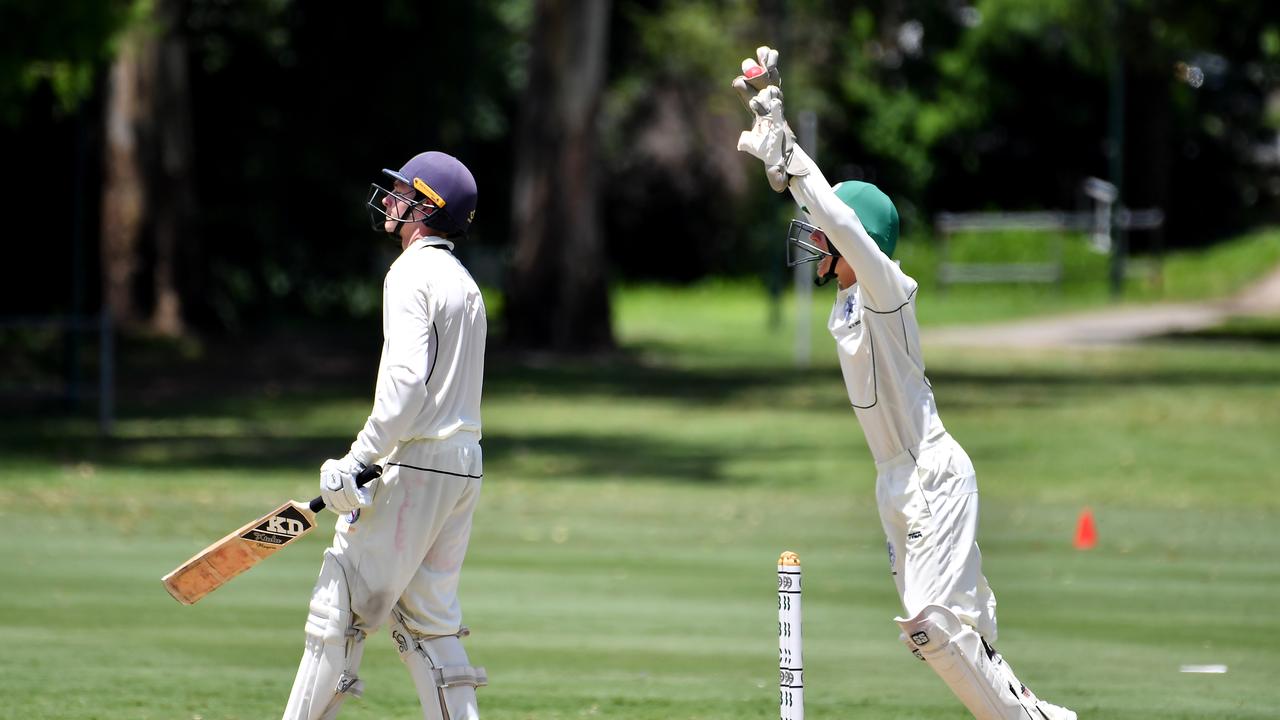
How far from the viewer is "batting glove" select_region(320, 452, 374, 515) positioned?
685cm

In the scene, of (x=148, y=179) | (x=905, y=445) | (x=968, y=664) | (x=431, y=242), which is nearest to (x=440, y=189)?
(x=431, y=242)

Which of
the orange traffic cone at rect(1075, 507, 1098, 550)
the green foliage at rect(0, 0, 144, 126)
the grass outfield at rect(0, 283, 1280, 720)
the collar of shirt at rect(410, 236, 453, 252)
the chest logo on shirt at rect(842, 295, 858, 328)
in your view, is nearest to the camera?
the chest logo on shirt at rect(842, 295, 858, 328)

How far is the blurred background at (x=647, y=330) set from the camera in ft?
36.2

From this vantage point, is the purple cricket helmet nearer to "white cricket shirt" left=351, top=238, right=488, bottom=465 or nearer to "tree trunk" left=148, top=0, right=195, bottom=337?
"white cricket shirt" left=351, top=238, right=488, bottom=465

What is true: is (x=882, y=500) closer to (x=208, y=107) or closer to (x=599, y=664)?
(x=599, y=664)

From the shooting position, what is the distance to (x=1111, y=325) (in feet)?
134

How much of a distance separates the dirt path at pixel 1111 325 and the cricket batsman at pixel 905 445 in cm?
3005

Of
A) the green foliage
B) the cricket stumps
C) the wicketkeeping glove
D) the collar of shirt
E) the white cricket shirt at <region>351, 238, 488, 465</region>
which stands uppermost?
the green foliage

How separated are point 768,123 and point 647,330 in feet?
118

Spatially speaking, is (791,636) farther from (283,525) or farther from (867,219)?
(283,525)

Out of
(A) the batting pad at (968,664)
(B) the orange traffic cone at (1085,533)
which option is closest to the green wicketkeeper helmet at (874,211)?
(A) the batting pad at (968,664)

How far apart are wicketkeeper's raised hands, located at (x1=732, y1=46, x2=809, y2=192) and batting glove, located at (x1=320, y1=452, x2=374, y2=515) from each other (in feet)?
5.22

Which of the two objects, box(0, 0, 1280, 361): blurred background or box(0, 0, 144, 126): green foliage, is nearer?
box(0, 0, 144, 126): green foliage

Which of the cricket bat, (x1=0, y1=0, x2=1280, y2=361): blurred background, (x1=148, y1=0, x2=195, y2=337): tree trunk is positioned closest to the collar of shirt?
the cricket bat
